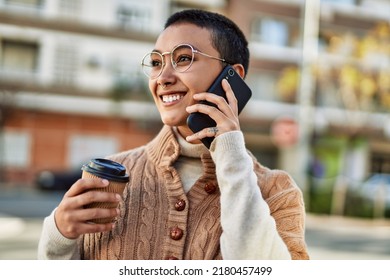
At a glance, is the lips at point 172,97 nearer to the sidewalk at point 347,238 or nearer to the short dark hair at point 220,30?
the short dark hair at point 220,30

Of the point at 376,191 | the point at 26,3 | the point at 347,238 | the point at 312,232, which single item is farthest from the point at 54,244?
the point at 26,3

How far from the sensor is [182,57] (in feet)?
3.37

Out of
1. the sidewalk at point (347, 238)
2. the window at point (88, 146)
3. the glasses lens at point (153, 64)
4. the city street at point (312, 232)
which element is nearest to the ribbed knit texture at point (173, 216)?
the glasses lens at point (153, 64)

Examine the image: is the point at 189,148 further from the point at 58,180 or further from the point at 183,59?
the point at 58,180

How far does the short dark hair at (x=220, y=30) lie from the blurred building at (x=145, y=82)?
8.45 meters

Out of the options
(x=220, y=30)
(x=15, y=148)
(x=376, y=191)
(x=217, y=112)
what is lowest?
(x=376, y=191)

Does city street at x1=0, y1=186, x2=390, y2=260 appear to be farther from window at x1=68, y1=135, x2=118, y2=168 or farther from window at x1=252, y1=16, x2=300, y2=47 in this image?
window at x1=252, y1=16, x2=300, y2=47

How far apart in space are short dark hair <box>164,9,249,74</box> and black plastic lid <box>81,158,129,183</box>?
0.26m

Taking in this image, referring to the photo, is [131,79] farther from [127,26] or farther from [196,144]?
[196,144]

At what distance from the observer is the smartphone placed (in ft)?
3.27

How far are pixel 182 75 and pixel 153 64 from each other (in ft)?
0.23

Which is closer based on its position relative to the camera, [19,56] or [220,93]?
[220,93]

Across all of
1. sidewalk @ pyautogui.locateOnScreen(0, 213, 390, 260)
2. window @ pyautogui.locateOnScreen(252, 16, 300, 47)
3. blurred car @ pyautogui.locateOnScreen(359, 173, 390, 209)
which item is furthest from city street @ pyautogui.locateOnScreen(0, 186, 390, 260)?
window @ pyautogui.locateOnScreen(252, 16, 300, 47)
